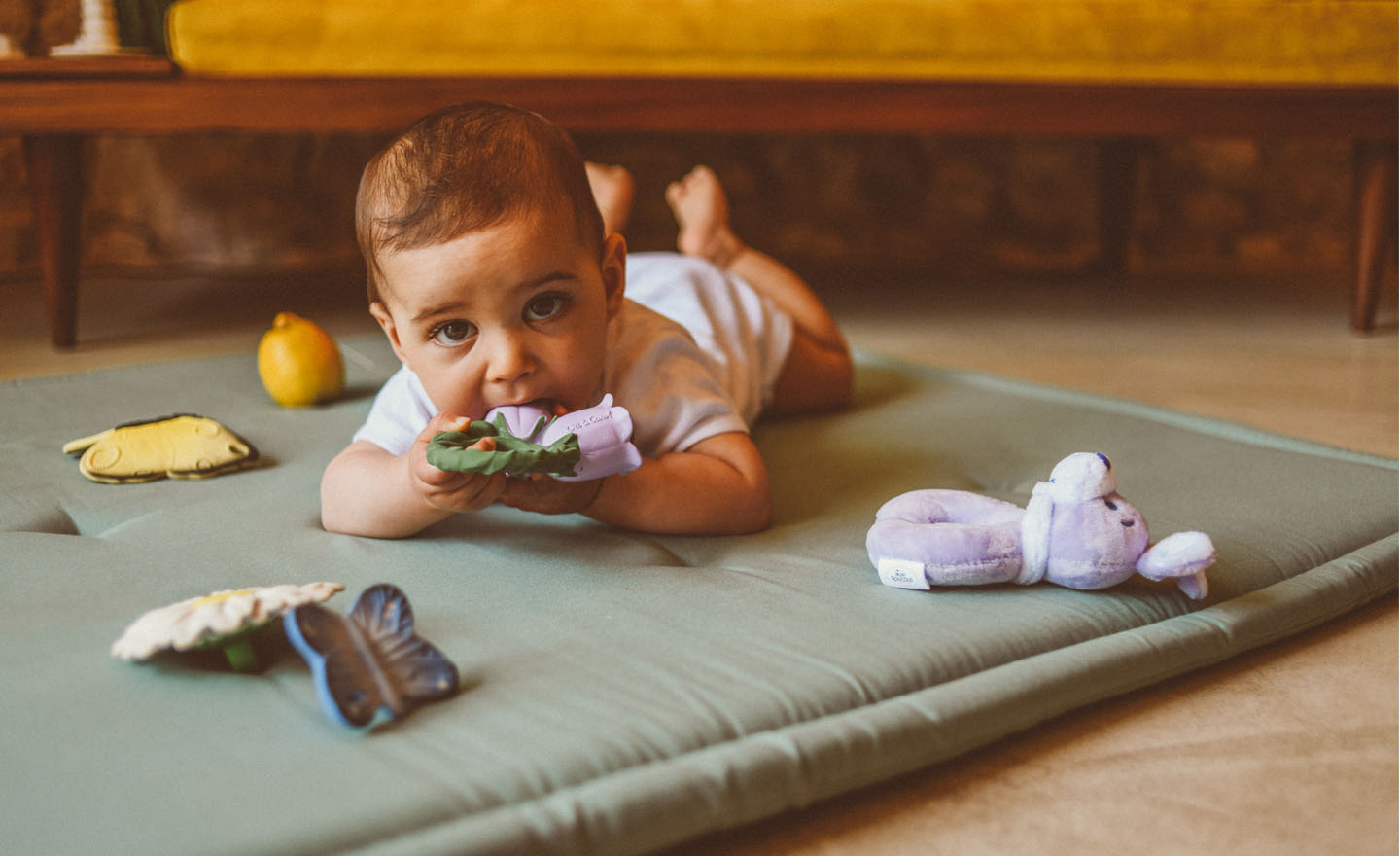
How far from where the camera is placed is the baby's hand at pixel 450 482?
0.74 m

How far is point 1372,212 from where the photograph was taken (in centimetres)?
191

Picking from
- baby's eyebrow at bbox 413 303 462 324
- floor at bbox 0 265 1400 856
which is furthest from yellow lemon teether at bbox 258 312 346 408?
floor at bbox 0 265 1400 856

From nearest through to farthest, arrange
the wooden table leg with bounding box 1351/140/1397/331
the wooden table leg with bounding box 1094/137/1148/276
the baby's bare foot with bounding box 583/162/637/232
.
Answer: the baby's bare foot with bounding box 583/162/637/232 < the wooden table leg with bounding box 1351/140/1397/331 < the wooden table leg with bounding box 1094/137/1148/276

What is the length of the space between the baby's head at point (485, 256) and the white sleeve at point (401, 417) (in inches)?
3.0

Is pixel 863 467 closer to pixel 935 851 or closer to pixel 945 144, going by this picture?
pixel 935 851

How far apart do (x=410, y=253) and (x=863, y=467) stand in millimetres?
467

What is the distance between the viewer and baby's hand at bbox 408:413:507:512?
736 millimetres

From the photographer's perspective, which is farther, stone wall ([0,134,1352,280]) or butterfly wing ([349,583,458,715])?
stone wall ([0,134,1352,280])

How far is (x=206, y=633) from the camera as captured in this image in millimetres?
606

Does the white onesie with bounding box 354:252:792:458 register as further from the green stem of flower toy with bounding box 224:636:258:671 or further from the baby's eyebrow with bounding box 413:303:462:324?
the green stem of flower toy with bounding box 224:636:258:671

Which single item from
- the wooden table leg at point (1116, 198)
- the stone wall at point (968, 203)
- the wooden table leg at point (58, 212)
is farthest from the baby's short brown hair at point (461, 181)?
the wooden table leg at point (1116, 198)

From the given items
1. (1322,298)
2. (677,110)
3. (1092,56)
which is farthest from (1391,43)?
(677,110)

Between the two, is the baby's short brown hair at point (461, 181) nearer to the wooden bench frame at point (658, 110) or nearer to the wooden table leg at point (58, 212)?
the wooden bench frame at point (658, 110)

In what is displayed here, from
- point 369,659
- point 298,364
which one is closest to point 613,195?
point 298,364
